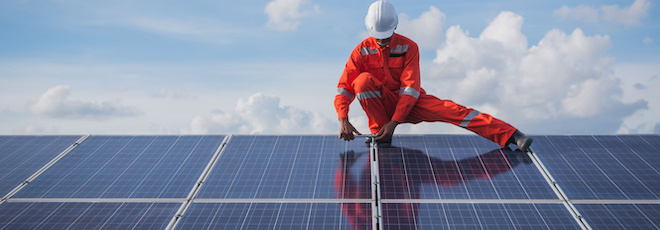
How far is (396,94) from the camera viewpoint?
6699mm

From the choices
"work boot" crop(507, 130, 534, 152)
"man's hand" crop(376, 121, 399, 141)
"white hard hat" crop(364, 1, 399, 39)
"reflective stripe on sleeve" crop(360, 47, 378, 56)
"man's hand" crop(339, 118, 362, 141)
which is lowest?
"man's hand" crop(339, 118, 362, 141)

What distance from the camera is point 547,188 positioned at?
5578mm

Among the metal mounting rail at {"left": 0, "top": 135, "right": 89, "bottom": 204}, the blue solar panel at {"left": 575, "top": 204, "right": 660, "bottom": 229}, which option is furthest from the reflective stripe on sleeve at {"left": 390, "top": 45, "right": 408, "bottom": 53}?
the metal mounting rail at {"left": 0, "top": 135, "right": 89, "bottom": 204}

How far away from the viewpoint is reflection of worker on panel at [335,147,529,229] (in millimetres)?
5008

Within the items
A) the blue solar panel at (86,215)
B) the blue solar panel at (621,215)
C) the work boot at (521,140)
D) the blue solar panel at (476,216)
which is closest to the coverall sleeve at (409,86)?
the work boot at (521,140)

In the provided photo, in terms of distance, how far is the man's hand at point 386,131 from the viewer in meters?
6.36

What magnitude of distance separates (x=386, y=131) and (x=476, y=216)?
1.76 meters

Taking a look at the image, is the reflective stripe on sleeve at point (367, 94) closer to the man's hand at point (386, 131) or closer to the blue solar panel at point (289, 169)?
the man's hand at point (386, 131)

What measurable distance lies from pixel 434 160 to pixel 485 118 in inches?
35.5

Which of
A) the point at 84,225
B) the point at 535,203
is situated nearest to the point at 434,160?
the point at 535,203

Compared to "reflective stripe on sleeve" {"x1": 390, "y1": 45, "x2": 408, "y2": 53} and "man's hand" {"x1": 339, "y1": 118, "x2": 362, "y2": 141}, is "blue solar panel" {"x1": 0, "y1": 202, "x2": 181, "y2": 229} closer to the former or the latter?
"man's hand" {"x1": 339, "y1": 118, "x2": 362, "y2": 141}

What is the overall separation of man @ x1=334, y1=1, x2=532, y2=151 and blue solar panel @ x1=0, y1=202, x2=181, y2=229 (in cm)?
238

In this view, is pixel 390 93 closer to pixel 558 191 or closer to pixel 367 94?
pixel 367 94

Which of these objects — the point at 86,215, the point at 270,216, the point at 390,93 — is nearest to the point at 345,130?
the point at 390,93
